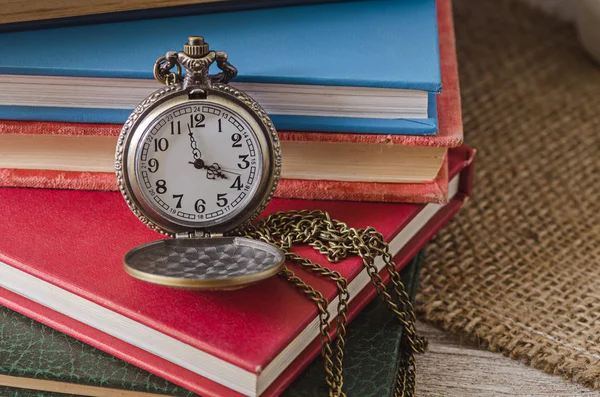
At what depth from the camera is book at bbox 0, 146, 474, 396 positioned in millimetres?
1148

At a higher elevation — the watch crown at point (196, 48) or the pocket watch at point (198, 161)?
the watch crown at point (196, 48)

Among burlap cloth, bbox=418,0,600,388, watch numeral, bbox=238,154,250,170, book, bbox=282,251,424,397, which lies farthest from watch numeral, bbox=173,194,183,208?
burlap cloth, bbox=418,0,600,388

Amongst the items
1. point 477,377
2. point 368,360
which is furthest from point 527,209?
point 368,360

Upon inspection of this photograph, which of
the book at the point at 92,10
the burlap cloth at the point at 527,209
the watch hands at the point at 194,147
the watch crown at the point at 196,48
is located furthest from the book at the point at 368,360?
the book at the point at 92,10

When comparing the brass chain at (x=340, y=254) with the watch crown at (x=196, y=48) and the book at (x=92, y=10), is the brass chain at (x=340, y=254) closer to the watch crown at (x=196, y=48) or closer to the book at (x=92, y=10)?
the watch crown at (x=196, y=48)

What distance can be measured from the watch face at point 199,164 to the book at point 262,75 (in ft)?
0.38

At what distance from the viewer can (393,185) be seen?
1458 mm

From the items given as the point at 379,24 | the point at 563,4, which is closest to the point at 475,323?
the point at 379,24

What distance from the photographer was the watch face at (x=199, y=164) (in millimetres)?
1267

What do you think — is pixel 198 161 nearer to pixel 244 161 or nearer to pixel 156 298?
pixel 244 161

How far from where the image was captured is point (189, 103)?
1.26 metres

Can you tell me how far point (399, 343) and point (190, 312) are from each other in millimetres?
343

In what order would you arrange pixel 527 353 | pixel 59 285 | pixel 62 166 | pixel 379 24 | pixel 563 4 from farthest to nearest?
1. pixel 563 4
2. pixel 379 24
3. pixel 62 166
4. pixel 527 353
5. pixel 59 285

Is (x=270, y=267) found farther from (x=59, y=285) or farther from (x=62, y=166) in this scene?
(x=62, y=166)
